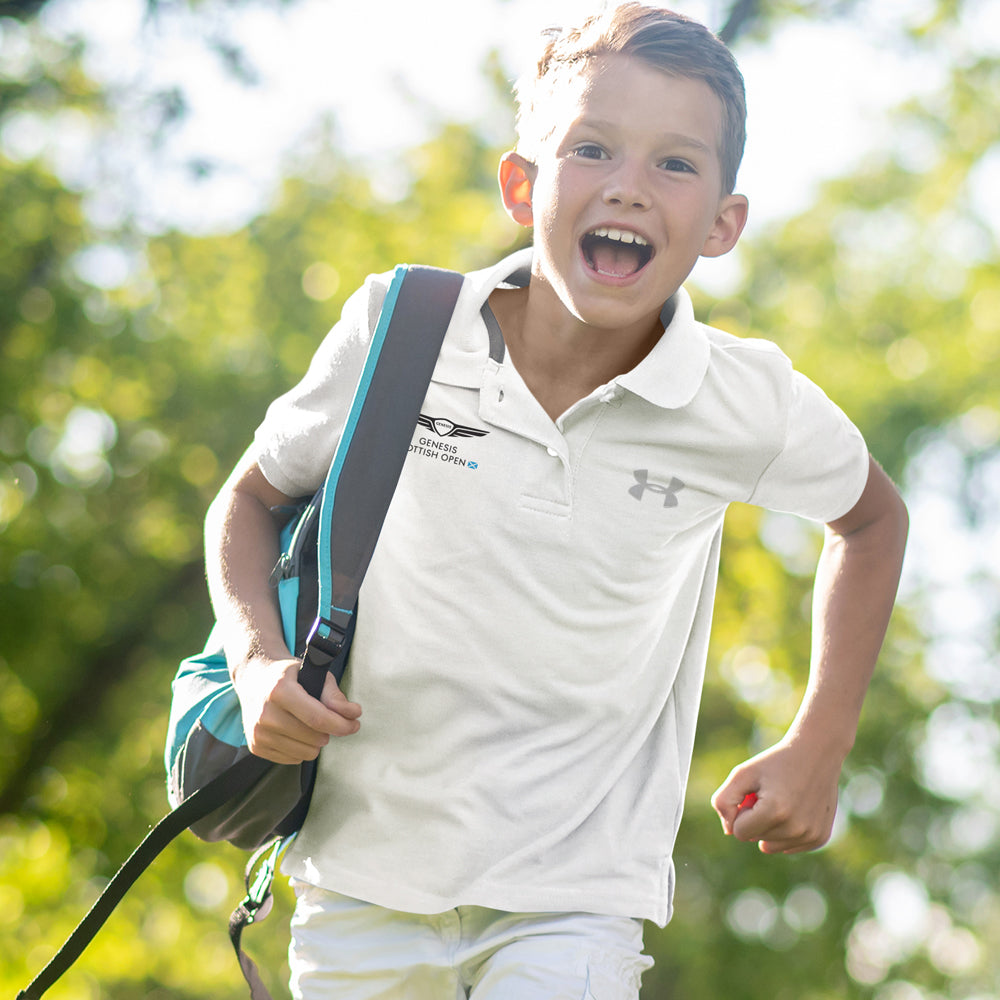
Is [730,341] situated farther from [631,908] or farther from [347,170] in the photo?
[347,170]

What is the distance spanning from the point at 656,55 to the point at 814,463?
2.66 feet

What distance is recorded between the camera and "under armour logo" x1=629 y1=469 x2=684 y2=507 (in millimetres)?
2322

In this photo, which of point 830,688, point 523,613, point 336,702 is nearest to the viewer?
point 336,702

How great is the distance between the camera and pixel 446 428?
2312mm

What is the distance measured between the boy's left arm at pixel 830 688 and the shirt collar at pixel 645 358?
1.55 ft

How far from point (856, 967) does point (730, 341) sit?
1358 centimetres

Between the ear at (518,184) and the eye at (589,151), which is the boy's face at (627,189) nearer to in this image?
the eye at (589,151)

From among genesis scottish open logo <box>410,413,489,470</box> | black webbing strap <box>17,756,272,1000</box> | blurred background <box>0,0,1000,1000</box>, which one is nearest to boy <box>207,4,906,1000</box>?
genesis scottish open logo <box>410,413,489,470</box>

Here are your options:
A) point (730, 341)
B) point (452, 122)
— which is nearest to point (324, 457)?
point (730, 341)

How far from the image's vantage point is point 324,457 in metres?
2.40

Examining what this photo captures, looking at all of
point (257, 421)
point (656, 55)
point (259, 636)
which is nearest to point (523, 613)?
point (259, 636)

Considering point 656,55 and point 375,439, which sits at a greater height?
point 656,55

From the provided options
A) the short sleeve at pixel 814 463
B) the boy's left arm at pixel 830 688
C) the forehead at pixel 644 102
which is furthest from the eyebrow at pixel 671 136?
the boy's left arm at pixel 830 688

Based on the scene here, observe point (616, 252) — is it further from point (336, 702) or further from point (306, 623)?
point (336, 702)
